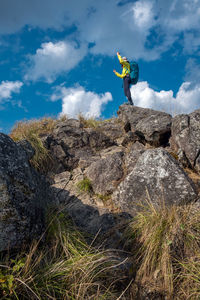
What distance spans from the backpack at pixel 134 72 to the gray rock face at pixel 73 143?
3618 mm

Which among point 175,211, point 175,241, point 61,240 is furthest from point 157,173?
point 61,240

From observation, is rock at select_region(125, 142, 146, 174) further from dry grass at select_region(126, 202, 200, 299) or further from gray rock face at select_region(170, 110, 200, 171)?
dry grass at select_region(126, 202, 200, 299)

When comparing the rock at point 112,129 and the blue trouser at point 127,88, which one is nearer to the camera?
the rock at point 112,129

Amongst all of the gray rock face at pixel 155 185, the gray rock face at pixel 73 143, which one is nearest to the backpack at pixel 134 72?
the gray rock face at pixel 73 143

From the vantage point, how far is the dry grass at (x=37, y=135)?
272 inches

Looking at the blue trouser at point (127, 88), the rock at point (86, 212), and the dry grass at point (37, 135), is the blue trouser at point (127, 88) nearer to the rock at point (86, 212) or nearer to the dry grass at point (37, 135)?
the dry grass at point (37, 135)

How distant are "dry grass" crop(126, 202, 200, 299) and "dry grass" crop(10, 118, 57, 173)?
3987 mm

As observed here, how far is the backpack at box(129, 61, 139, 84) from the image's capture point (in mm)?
10740

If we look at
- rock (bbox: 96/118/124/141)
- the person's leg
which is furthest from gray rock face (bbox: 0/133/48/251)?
the person's leg

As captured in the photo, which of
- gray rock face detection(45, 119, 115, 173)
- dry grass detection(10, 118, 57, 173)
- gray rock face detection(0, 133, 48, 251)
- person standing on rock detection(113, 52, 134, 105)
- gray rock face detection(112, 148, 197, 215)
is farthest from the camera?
person standing on rock detection(113, 52, 134, 105)

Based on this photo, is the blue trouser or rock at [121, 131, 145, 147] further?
the blue trouser

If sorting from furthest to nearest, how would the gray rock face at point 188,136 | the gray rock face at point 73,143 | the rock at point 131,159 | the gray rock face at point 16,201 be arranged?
the gray rock face at point 73,143 → the rock at point 131,159 → the gray rock face at point 188,136 → the gray rock face at point 16,201

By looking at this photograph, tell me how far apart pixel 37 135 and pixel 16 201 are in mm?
5429

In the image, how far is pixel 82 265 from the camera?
2779mm
